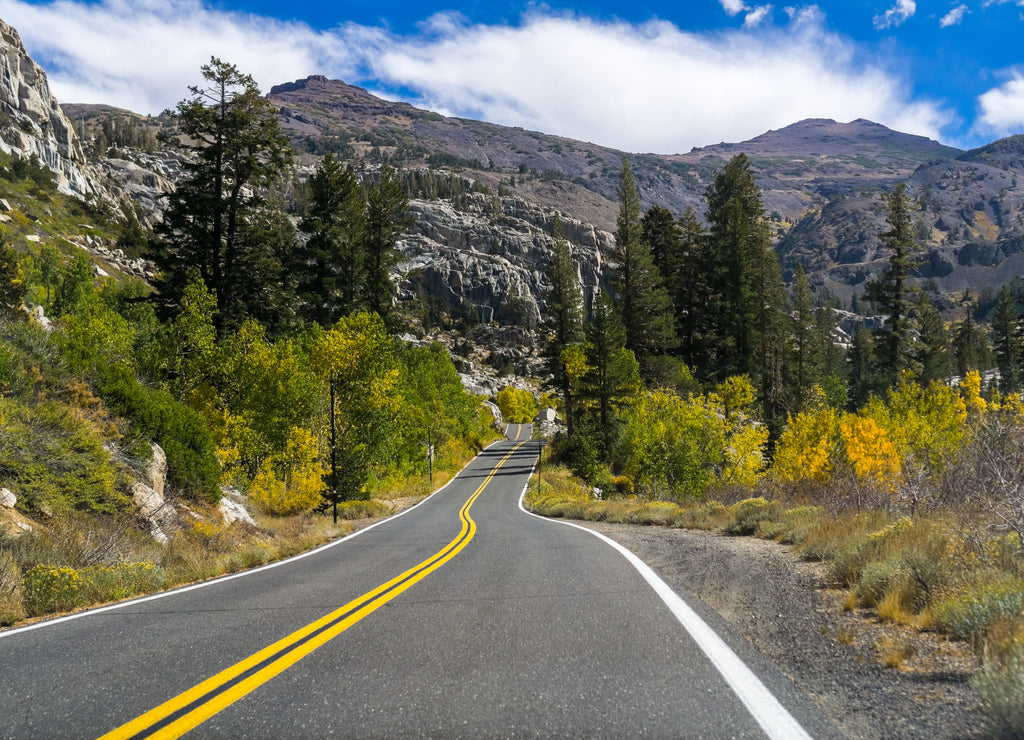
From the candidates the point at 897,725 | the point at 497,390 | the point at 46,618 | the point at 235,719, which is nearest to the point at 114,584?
the point at 46,618

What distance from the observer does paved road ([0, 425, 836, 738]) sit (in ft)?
9.23

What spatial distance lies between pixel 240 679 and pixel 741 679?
10.0 feet

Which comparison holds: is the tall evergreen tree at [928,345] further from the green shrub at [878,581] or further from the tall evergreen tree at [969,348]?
the green shrub at [878,581]

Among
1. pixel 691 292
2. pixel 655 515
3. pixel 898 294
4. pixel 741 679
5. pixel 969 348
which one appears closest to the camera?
pixel 741 679

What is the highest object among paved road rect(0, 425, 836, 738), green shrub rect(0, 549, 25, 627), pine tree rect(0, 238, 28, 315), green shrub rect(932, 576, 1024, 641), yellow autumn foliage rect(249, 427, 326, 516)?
pine tree rect(0, 238, 28, 315)

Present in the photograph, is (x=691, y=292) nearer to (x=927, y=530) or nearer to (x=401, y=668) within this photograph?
(x=927, y=530)

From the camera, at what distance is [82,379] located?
44.9 ft

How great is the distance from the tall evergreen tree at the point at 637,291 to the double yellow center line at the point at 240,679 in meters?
43.5

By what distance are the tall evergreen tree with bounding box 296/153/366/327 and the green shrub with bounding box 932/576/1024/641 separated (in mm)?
32435

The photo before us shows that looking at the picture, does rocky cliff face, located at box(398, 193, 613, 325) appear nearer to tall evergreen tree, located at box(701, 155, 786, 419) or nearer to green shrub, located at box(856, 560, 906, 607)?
tall evergreen tree, located at box(701, 155, 786, 419)

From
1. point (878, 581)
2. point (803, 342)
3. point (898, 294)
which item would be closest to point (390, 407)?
point (878, 581)

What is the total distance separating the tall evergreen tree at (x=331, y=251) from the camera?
32906mm

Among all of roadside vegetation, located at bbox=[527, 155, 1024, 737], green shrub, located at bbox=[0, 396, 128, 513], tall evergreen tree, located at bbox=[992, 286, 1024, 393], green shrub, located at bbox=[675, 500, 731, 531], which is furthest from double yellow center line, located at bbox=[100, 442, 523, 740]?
tall evergreen tree, located at bbox=[992, 286, 1024, 393]

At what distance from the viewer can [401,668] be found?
3.60 meters
